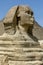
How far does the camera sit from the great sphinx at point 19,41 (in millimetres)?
16859

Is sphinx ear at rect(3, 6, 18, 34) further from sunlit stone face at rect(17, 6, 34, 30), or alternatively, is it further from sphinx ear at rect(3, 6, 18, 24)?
sunlit stone face at rect(17, 6, 34, 30)

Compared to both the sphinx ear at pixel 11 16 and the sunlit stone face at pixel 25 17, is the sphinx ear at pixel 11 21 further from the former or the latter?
the sunlit stone face at pixel 25 17

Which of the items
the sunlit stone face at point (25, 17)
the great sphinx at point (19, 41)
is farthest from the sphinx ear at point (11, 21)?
the sunlit stone face at point (25, 17)

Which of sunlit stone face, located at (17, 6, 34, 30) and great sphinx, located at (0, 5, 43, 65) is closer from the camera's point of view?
great sphinx, located at (0, 5, 43, 65)

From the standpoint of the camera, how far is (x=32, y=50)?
681 inches

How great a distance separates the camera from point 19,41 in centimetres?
1731

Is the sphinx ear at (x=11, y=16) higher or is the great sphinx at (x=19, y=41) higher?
the sphinx ear at (x=11, y=16)

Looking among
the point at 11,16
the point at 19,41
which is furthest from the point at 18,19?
the point at 19,41

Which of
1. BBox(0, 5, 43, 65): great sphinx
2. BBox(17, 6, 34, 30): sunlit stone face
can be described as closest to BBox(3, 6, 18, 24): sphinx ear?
BBox(0, 5, 43, 65): great sphinx

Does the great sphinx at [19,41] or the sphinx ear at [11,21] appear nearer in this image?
the great sphinx at [19,41]

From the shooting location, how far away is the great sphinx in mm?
16859

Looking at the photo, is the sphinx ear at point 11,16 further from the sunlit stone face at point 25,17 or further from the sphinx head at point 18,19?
the sunlit stone face at point 25,17

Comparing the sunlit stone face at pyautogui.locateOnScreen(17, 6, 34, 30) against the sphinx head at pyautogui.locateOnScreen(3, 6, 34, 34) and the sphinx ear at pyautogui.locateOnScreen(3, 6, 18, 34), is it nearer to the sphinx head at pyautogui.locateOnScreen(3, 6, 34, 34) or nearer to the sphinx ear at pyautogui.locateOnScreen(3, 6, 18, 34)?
the sphinx head at pyautogui.locateOnScreen(3, 6, 34, 34)

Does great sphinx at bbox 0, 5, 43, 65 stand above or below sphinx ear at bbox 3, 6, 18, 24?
below
